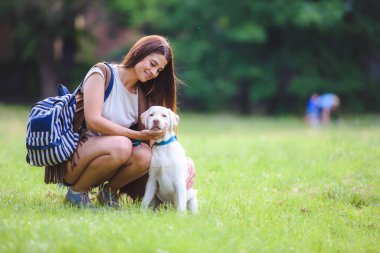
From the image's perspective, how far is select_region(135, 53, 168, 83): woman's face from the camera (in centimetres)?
484

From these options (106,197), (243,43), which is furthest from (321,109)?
(106,197)

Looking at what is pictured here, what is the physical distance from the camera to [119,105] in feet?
16.2

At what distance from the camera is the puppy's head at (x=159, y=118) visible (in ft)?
15.4

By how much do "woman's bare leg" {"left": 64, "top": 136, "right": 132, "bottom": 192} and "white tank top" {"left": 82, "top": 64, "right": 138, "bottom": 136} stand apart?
281mm

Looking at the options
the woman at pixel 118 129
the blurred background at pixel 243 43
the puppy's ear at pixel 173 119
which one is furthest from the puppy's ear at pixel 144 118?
the blurred background at pixel 243 43

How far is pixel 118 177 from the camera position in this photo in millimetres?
4945

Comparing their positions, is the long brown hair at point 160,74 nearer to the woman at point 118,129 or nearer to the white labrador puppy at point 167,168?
the woman at point 118,129

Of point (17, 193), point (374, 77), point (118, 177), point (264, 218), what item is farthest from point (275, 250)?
point (374, 77)

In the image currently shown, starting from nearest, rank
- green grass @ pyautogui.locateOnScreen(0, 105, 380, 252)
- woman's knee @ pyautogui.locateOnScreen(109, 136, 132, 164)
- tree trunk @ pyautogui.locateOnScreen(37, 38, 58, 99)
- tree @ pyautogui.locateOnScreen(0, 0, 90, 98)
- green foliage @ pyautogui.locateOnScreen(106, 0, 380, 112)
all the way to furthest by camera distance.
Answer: green grass @ pyautogui.locateOnScreen(0, 105, 380, 252) → woman's knee @ pyautogui.locateOnScreen(109, 136, 132, 164) → tree @ pyautogui.locateOnScreen(0, 0, 90, 98) → green foliage @ pyautogui.locateOnScreen(106, 0, 380, 112) → tree trunk @ pyautogui.locateOnScreen(37, 38, 58, 99)

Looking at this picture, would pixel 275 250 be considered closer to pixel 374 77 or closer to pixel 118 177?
pixel 118 177

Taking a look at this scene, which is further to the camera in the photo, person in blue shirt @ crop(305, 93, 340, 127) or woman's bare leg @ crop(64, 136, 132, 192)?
person in blue shirt @ crop(305, 93, 340, 127)

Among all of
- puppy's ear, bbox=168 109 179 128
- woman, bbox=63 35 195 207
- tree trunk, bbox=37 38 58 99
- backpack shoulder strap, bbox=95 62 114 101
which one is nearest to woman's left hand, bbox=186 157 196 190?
woman, bbox=63 35 195 207

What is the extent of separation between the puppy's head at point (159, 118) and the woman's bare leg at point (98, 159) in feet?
0.89

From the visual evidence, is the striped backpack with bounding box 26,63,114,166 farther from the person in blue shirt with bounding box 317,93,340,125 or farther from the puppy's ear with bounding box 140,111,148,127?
the person in blue shirt with bounding box 317,93,340,125
